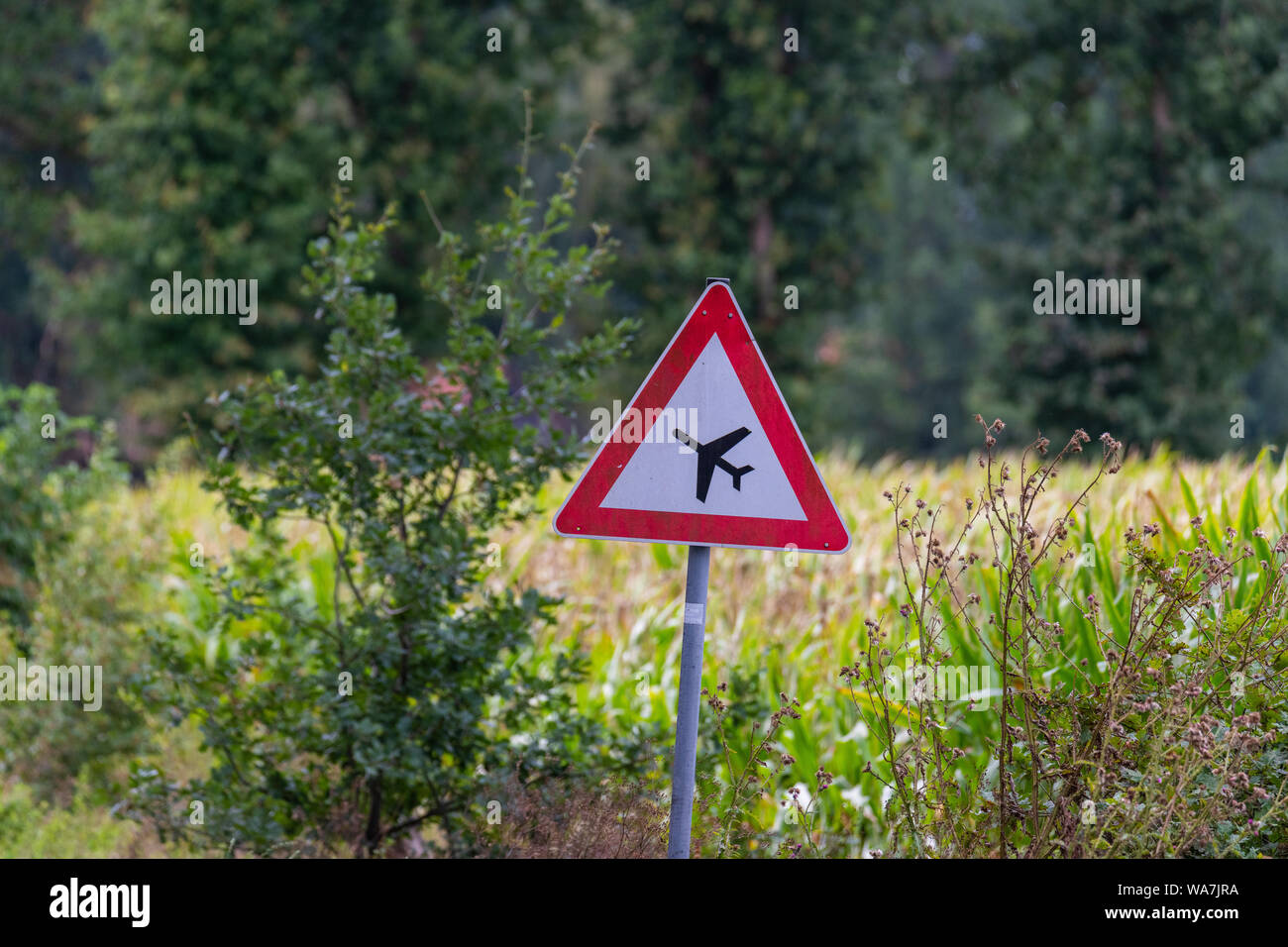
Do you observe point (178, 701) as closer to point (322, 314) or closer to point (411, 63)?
point (322, 314)

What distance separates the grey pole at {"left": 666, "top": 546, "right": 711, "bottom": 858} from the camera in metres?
3.08

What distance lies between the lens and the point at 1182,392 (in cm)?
2030


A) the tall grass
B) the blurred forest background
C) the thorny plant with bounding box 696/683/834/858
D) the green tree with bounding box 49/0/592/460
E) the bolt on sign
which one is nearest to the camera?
the bolt on sign

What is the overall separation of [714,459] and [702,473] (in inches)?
1.8

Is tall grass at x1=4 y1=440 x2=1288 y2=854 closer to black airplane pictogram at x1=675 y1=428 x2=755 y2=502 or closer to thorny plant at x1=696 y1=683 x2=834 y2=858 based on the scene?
thorny plant at x1=696 y1=683 x2=834 y2=858

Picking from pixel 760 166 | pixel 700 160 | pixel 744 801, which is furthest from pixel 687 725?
pixel 700 160

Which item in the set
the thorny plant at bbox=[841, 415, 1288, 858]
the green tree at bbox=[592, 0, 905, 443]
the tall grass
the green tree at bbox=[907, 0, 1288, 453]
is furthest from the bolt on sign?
the green tree at bbox=[907, 0, 1288, 453]

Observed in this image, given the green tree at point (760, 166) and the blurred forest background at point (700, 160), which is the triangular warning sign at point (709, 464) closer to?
the blurred forest background at point (700, 160)

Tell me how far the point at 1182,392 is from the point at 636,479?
1925 cm

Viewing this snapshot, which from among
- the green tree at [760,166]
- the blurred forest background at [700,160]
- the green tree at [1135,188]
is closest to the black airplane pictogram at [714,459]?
the blurred forest background at [700,160]

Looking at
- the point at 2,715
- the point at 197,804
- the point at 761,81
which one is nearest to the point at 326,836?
the point at 197,804

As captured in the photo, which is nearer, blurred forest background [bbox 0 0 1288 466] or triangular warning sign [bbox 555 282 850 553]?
triangular warning sign [bbox 555 282 850 553]

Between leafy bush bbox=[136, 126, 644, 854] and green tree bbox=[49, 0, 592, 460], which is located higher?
green tree bbox=[49, 0, 592, 460]

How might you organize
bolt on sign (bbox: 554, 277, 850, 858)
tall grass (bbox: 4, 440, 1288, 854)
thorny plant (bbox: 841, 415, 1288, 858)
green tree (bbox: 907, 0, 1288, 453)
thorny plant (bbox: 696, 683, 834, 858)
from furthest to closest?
green tree (bbox: 907, 0, 1288, 453)
tall grass (bbox: 4, 440, 1288, 854)
thorny plant (bbox: 696, 683, 834, 858)
bolt on sign (bbox: 554, 277, 850, 858)
thorny plant (bbox: 841, 415, 1288, 858)
